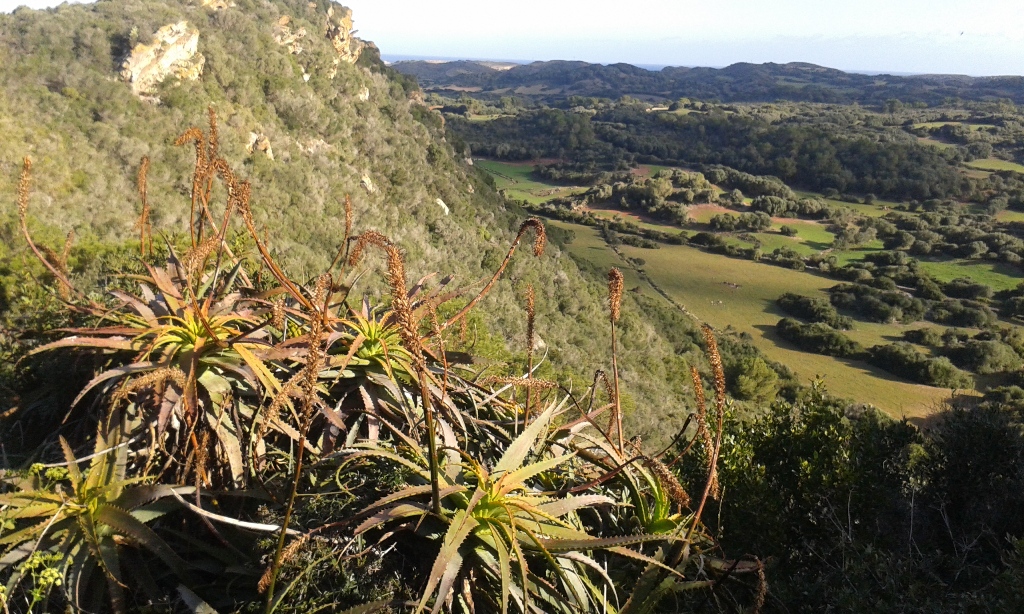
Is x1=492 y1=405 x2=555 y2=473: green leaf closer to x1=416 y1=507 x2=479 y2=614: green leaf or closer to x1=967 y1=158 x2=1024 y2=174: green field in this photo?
x1=416 y1=507 x2=479 y2=614: green leaf

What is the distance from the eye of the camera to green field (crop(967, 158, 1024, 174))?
7288cm

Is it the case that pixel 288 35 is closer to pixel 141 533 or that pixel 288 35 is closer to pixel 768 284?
pixel 141 533

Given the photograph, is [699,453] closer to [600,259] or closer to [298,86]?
[298,86]

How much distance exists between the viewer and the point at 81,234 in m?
9.15

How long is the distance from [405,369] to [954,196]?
84.8 meters

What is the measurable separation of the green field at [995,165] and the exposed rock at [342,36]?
77.0 m

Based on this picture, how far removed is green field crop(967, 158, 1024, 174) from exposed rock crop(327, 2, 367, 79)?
3030 inches

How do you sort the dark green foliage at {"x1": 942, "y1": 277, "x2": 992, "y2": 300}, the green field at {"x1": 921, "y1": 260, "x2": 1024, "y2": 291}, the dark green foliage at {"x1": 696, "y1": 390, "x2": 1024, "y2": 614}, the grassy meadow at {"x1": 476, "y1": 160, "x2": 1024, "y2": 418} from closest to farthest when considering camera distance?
1. the dark green foliage at {"x1": 696, "y1": 390, "x2": 1024, "y2": 614}
2. the grassy meadow at {"x1": 476, "y1": 160, "x2": 1024, "y2": 418}
3. the dark green foliage at {"x1": 942, "y1": 277, "x2": 992, "y2": 300}
4. the green field at {"x1": 921, "y1": 260, "x2": 1024, "y2": 291}

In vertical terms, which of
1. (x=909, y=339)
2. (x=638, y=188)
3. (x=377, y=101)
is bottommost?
(x=909, y=339)

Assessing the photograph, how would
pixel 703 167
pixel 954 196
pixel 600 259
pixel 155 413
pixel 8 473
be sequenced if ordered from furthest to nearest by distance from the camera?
1. pixel 703 167
2. pixel 954 196
3. pixel 600 259
4. pixel 155 413
5. pixel 8 473

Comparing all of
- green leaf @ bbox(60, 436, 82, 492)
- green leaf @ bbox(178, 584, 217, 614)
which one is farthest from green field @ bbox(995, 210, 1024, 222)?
green leaf @ bbox(60, 436, 82, 492)

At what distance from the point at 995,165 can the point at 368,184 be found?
3316 inches

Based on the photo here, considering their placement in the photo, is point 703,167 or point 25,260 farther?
point 703,167

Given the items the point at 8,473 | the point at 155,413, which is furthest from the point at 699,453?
the point at 8,473
